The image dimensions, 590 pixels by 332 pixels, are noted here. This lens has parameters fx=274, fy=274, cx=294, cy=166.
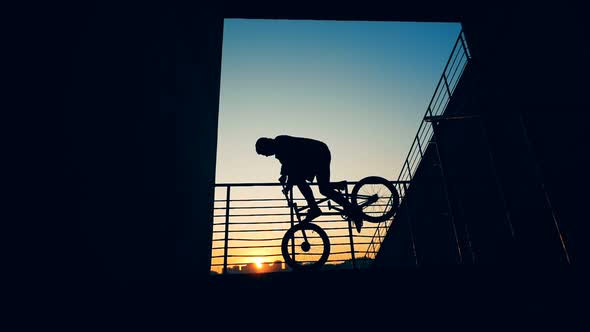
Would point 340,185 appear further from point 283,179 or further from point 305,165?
point 283,179

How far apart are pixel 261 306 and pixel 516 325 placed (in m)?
1.77

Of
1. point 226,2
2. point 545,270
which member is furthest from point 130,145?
point 226,2

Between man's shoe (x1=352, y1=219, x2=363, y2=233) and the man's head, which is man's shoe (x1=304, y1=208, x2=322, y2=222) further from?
the man's head

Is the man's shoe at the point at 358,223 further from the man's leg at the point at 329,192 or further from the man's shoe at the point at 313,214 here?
the man's shoe at the point at 313,214

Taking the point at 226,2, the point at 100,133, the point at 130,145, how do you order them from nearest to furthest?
the point at 100,133 → the point at 130,145 → the point at 226,2

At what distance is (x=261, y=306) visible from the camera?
1959mm

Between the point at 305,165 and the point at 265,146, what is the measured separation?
62cm

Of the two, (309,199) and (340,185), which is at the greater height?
(340,185)

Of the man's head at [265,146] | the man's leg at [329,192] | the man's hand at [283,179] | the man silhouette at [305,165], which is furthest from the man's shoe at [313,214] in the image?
the man's head at [265,146]

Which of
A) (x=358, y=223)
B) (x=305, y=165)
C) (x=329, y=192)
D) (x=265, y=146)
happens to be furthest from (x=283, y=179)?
(x=358, y=223)

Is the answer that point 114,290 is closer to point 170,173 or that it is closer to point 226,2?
point 170,173

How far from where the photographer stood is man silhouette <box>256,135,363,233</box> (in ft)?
12.5

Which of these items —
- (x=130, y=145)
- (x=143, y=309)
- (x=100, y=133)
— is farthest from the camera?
(x=143, y=309)

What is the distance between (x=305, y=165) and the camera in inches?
152
